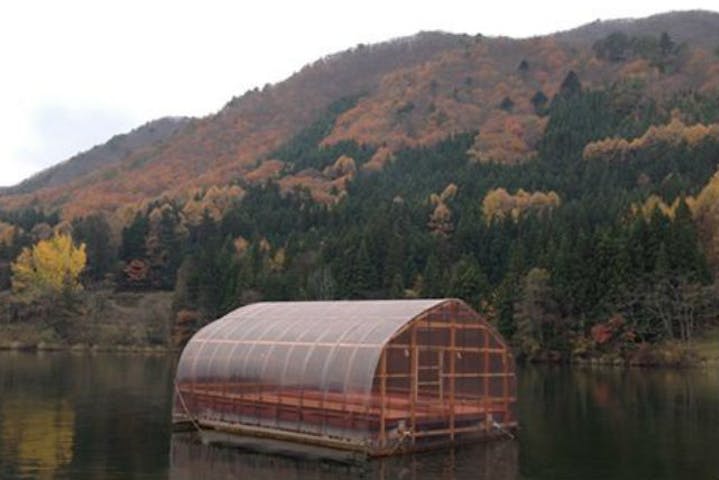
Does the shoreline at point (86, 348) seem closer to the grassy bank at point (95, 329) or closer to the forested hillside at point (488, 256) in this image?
the grassy bank at point (95, 329)

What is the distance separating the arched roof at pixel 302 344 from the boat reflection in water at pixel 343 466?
3.87 meters

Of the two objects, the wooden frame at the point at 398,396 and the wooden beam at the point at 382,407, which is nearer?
the wooden beam at the point at 382,407

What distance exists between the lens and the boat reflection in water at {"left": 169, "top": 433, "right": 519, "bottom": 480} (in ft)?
113

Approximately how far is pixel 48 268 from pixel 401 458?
123 meters

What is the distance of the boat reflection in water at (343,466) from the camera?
34438 mm

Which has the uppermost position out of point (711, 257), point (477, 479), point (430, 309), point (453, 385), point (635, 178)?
point (635, 178)

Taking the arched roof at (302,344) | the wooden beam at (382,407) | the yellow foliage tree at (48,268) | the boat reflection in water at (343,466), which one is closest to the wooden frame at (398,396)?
the wooden beam at (382,407)

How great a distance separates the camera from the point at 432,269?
5049 inches

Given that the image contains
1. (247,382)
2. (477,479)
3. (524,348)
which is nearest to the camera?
(477,479)

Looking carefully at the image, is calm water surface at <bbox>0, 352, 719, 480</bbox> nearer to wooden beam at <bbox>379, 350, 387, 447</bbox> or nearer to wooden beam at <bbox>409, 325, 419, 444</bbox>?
wooden beam at <bbox>379, 350, 387, 447</bbox>

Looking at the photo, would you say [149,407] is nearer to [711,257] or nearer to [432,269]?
[432,269]

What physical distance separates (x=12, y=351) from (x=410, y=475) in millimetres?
97317

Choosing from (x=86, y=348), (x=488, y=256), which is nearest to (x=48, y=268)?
(x=86, y=348)

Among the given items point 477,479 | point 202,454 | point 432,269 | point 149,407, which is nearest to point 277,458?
point 202,454
